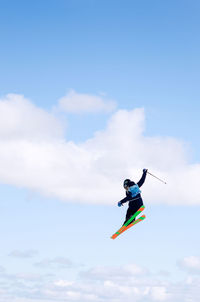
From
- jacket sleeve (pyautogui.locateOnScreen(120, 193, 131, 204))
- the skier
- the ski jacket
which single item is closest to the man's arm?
the skier

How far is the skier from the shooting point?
122 feet

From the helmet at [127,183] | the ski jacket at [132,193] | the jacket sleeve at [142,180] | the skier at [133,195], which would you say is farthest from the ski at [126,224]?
the helmet at [127,183]

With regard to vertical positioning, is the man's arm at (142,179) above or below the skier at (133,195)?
above

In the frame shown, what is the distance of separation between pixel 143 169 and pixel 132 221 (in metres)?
3.58

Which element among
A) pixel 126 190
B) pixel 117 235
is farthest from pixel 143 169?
pixel 117 235

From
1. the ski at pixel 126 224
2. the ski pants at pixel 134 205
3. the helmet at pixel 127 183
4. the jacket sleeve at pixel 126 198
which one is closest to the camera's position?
the helmet at pixel 127 183

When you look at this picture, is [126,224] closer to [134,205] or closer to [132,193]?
[134,205]

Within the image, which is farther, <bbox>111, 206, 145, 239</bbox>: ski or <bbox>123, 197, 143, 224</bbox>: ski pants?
<bbox>111, 206, 145, 239</bbox>: ski

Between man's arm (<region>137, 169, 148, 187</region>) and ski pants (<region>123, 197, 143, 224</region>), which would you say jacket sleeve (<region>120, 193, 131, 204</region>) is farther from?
man's arm (<region>137, 169, 148, 187</region>)

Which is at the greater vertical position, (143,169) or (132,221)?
(143,169)

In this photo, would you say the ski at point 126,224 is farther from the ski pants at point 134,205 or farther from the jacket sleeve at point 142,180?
the jacket sleeve at point 142,180

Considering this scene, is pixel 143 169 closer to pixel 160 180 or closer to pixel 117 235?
pixel 160 180

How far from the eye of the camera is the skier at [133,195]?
37281 mm

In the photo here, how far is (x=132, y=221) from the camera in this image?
38.8 meters
